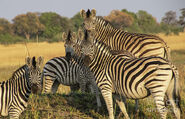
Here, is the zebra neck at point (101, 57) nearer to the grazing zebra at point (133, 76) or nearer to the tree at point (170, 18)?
the grazing zebra at point (133, 76)

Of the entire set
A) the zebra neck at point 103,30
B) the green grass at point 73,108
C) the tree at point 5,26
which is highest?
the tree at point 5,26

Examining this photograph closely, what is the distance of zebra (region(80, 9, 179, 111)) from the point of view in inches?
360

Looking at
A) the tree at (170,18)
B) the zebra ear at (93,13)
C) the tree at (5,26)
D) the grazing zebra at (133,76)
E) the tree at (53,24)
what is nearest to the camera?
the grazing zebra at (133,76)

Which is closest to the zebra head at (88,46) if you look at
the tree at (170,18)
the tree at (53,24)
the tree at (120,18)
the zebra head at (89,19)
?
the zebra head at (89,19)

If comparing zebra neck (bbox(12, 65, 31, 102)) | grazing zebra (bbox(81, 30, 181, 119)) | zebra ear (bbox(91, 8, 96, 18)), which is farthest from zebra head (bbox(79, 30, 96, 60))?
zebra ear (bbox(91, 8, 96, 18))

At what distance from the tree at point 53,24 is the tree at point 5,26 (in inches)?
319

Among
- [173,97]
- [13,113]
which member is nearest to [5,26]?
[13,113]

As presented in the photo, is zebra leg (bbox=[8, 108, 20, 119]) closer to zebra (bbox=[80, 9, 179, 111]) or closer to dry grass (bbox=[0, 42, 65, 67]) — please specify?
zebra (bbox=[80, 9, 179, 111])

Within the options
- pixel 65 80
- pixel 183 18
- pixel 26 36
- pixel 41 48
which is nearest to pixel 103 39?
pixel 65 80

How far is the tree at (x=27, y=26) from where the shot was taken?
64.0 meters

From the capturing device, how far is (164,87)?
6461 millimetres

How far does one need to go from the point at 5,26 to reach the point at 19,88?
206 feet

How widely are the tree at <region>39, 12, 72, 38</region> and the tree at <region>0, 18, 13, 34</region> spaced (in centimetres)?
809

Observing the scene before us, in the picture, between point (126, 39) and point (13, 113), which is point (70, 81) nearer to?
point (126, 39)
